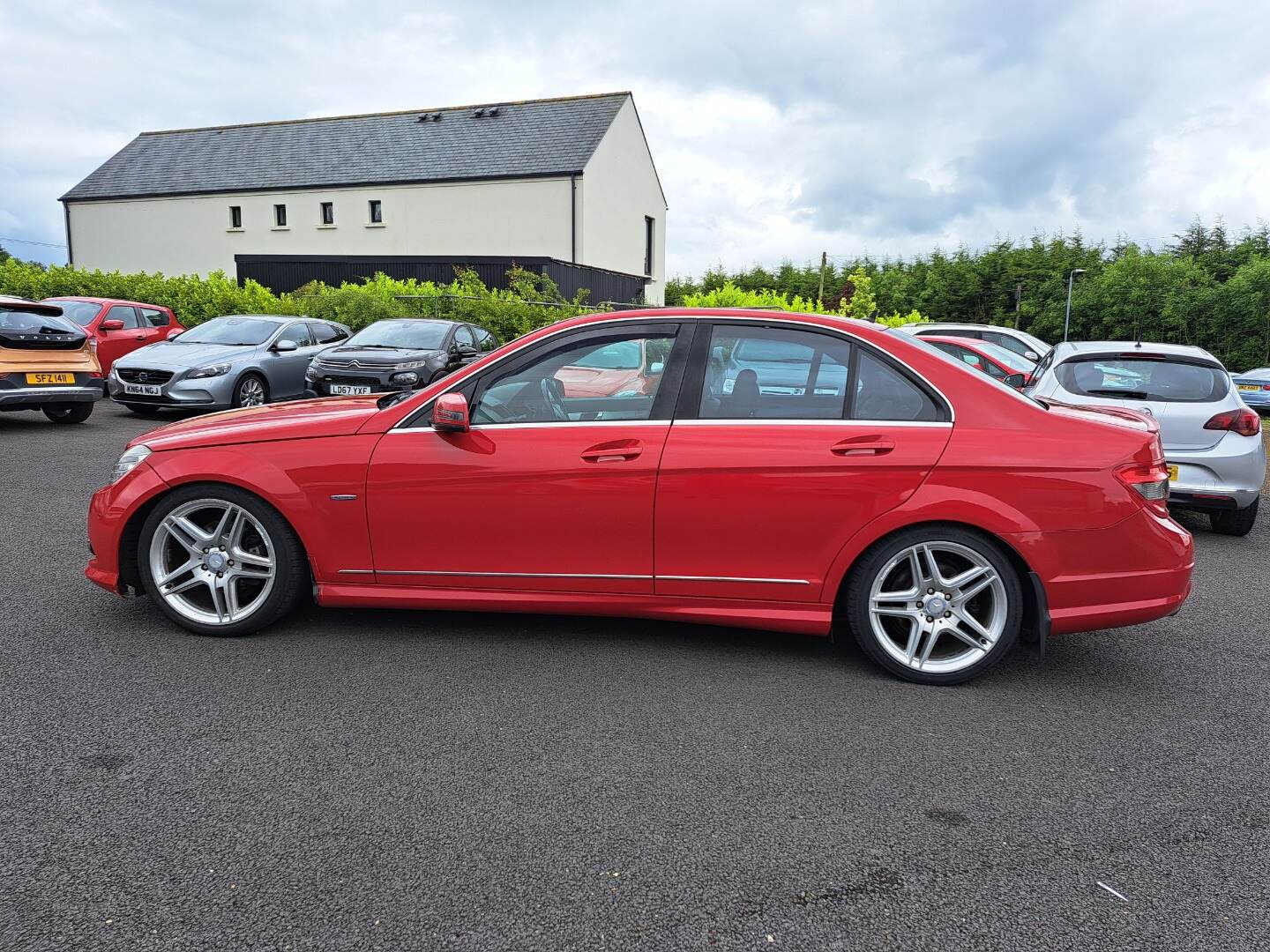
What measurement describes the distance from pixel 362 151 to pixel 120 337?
2558 centimetres

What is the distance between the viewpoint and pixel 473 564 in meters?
4.09

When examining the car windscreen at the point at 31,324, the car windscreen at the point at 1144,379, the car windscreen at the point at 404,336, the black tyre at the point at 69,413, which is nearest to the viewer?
the car windscreen at the point at 1144,379

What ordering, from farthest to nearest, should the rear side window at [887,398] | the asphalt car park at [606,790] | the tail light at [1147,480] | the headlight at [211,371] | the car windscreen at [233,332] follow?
the car windscreen at [233,332]
the headlight at [211,371]
the rear side window at [887,398]
the tail light at [1147,480]
the asphalt car park at [606,790]

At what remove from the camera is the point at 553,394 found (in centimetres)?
415

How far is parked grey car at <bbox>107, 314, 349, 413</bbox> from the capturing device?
12.4 metres

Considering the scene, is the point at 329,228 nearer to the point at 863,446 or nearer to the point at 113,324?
the point at 113,324

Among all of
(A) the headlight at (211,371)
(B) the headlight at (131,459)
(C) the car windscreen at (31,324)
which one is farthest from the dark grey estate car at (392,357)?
(B) the headlight at (131,459)

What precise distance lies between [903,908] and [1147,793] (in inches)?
46.5

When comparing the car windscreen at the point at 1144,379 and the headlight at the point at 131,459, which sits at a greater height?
the car windscreen at the point at 1144,379

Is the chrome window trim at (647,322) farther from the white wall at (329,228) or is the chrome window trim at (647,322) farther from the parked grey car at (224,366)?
the white wall at (329,228)

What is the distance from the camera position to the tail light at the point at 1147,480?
377 centimetres

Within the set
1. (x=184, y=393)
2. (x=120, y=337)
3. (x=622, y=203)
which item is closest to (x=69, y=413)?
(x=184, y=393)

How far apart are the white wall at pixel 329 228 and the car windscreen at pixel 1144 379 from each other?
27268 millimetres

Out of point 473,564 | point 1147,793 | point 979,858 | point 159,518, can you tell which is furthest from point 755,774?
point 159,518
